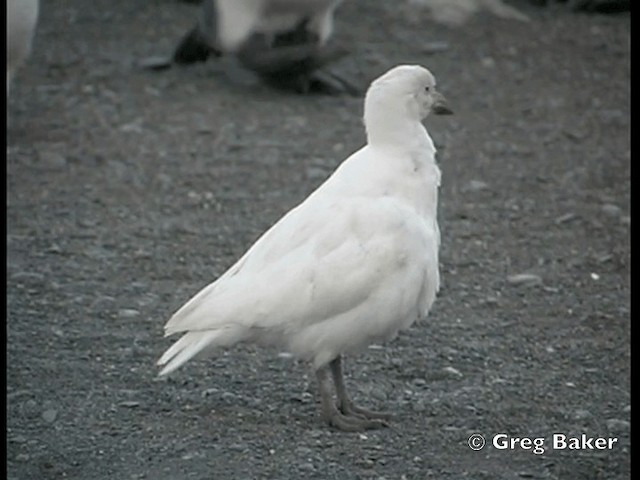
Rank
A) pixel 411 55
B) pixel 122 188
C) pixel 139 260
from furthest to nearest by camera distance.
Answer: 1. pixel 411 55
2. pixel 122 188
3. pixel 139 260

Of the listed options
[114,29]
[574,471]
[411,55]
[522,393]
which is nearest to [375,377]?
[522,393]

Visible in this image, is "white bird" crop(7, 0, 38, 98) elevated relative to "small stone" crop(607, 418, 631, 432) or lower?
lower

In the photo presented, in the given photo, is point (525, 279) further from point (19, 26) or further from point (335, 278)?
point (19, 26)

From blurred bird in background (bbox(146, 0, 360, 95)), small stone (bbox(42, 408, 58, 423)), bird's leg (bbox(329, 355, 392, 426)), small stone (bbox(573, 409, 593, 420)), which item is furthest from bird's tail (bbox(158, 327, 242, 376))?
blurred bird in background (bbox(146, 0, 360, 95))

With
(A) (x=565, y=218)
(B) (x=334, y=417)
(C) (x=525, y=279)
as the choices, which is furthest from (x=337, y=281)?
(A) (x=565, y=218)

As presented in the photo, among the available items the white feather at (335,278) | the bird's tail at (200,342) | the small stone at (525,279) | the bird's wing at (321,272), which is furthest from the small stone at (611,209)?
the bird's tail at (200,342)

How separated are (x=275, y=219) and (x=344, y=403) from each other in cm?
259

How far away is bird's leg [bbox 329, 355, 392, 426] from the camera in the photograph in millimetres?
5039

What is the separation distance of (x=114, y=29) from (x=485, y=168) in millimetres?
3600

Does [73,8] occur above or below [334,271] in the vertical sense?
below

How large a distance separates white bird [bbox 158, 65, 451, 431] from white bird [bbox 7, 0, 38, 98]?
3153 millimetres

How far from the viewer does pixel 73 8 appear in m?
11.5

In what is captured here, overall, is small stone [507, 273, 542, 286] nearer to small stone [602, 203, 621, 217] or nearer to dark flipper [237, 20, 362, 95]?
small stone [602, 203, 621, 217]
